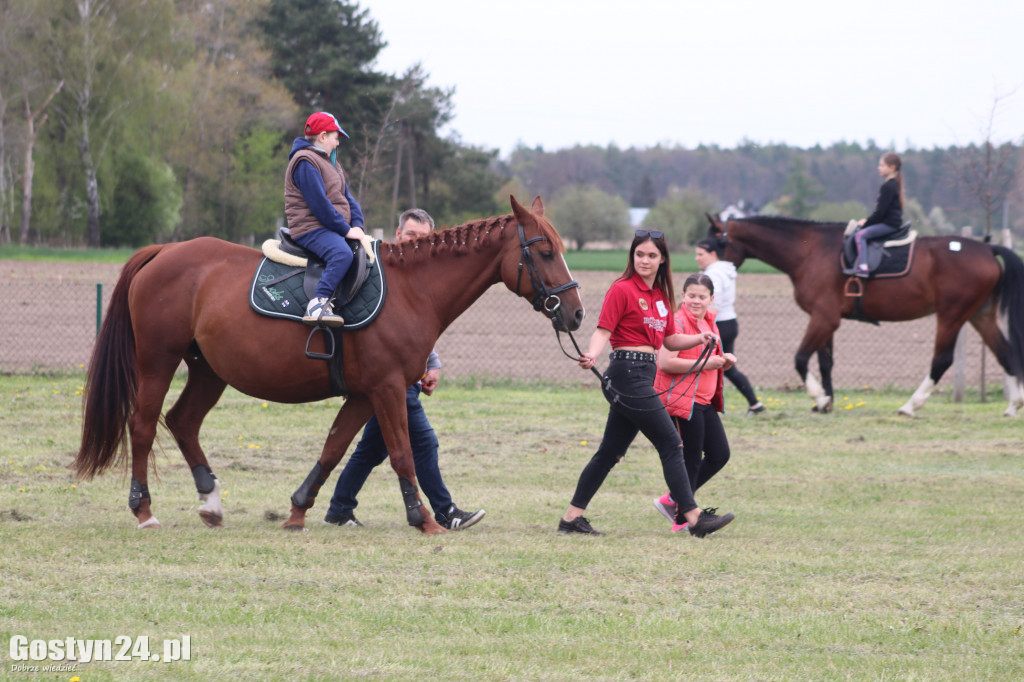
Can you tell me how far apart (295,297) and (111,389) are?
1.37m

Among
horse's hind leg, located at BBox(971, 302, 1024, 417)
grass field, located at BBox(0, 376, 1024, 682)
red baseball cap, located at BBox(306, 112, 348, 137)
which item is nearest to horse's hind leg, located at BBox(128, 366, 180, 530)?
grass field, located at BBox(0, 376, 1024, 682)

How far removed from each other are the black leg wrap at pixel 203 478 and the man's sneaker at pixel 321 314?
129cm

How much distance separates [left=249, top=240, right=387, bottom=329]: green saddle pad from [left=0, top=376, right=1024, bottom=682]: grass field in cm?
135

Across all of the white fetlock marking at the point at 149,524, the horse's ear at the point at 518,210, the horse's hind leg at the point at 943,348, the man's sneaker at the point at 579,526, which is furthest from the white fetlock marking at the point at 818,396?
the white fetlock marking at the point at 149,524

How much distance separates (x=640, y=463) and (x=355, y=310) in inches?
159

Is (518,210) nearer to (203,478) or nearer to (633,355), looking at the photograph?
(633,355)

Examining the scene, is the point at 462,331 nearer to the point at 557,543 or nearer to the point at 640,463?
the point at 640,463

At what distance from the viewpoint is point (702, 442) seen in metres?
6.93

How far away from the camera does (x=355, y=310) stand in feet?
21.0

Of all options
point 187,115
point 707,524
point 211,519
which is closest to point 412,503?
point 211,519

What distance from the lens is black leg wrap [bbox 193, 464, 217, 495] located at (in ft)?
21.8

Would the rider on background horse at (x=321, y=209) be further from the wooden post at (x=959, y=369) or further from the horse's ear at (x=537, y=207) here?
the wooden post at (x=959, y=369)

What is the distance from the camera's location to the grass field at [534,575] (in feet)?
13.8

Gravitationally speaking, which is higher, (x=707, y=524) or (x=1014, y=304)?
(x=1014, y=304)
